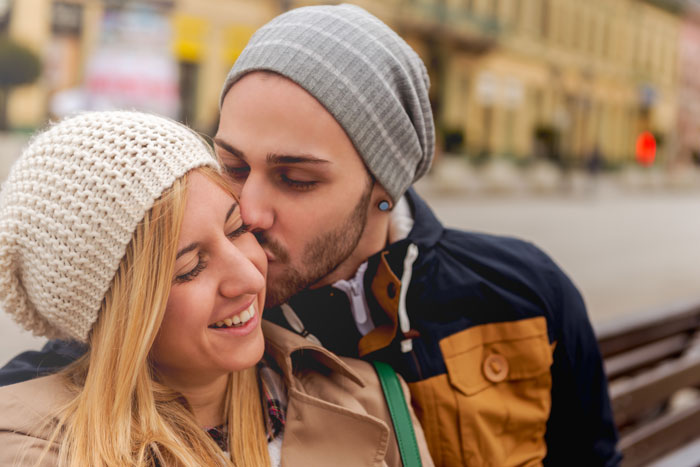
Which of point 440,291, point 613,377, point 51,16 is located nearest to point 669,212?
point 51,16

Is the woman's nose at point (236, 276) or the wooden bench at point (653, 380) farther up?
the woman's nose at point (236, 276)

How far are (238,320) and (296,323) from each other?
32 cm

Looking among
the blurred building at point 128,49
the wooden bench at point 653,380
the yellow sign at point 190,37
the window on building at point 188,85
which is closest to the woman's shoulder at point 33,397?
the wooden bench at point 653,380

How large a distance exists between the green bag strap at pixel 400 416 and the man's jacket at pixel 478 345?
0.08 metres

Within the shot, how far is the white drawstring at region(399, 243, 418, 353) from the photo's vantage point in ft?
6.19

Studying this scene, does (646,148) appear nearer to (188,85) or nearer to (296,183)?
(188,85)

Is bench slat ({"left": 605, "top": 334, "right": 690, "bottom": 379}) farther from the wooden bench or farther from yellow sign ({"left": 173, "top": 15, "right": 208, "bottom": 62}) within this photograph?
yellow sign ({"left": 173, "top": 15, "right": 208, "bottom": 62})

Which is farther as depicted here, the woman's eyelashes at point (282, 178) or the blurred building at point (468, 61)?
the blurred building at point (468, 61)

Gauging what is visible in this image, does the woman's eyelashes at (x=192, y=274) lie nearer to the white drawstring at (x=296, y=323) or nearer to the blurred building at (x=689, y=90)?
the white drawstring at (x=296, y=323)

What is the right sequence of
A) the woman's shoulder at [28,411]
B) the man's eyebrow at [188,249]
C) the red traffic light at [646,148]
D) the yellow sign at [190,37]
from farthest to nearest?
the red traffic light at [646,148]
the yellow sign at [190,37]
the man's eyebrow at [188,249]
the woman's shoulder at [28,411]

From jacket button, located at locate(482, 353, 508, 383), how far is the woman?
45 centimetres

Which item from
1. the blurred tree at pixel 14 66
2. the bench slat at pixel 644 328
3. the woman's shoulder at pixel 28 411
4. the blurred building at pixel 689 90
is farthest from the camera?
the blurred building at pixel 689 90

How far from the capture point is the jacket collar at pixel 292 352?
1728 millimetres

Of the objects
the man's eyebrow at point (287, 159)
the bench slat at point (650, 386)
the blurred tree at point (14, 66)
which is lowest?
the blurred tree at point (14, 66)
